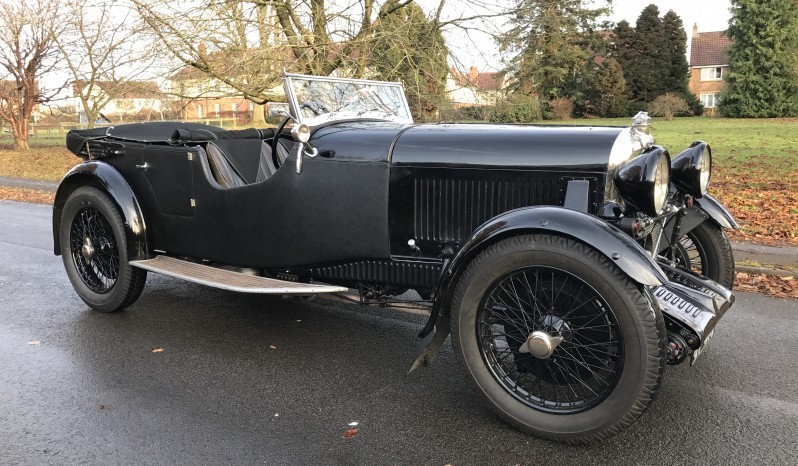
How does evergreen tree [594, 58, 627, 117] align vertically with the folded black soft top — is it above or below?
above

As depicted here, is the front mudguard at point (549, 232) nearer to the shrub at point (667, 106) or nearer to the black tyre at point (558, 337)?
the black tyre at point (558, 337)

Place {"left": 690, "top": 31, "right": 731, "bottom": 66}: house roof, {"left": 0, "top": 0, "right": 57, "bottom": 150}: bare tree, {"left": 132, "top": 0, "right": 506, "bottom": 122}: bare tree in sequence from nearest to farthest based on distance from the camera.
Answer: {"left": 132, "top": 0, "right": 506, "bottom": 122}: bare tree, {"left": 0, "top": 0, "right": 57, "bottom": 150}: bare tree, {"left": 690, "top": 31, "right": 731, "bottom": 66}: house roof

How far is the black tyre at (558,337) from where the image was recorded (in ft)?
8.68

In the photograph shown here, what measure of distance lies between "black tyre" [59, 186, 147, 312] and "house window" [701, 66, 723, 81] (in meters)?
57.7

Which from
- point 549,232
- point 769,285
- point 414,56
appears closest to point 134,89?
point 414,56

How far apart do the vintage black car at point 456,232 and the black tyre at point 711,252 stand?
1 cm

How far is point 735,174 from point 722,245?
386 inches

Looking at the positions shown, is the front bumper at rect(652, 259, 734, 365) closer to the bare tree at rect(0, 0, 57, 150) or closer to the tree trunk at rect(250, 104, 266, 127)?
the tree trunk at rect(250, 104, 266, 127)

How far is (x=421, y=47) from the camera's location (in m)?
11.5

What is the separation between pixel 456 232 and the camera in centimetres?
353

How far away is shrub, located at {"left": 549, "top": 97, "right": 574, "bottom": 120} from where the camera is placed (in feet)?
131

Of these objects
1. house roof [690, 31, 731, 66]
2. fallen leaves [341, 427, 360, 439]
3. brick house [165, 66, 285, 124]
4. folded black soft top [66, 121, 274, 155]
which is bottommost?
fallen leaves [341, 427, 360, 439]

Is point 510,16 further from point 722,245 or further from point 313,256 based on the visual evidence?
point 313,256

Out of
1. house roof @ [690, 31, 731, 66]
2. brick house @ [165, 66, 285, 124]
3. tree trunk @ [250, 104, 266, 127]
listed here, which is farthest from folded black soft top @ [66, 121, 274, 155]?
house roof @ [690, 31, 731, 66]
